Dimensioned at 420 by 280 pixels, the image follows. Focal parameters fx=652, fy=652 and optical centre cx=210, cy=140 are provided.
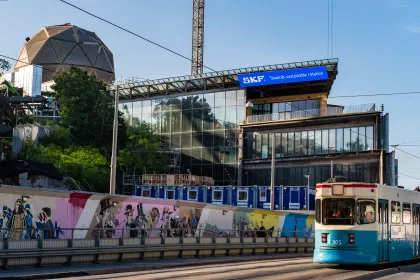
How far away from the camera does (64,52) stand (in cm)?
12700

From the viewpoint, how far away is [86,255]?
25.2 meters

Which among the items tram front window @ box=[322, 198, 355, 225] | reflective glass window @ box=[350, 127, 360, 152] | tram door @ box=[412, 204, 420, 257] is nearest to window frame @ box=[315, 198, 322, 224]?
tram front window @ box=[322, 198, 355, 225]

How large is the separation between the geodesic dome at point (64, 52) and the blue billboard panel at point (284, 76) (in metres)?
47.9

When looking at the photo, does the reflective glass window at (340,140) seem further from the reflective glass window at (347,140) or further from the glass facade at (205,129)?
the glass facade at (205,129)

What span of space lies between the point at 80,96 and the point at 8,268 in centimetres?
6969

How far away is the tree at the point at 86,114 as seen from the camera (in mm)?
88750

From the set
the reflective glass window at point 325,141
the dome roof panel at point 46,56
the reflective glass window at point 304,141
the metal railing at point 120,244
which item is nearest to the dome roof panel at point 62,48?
the dome roof panel at point 46,56

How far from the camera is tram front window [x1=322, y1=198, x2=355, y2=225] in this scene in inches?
950

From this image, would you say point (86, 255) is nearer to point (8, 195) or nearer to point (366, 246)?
point (8, 195)

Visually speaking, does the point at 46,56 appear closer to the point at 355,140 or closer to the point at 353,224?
the point at 355,140

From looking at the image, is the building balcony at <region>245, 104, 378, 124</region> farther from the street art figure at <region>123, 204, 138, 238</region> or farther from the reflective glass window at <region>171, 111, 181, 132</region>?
the street art figure at <region>123, 204, 138, 238</region>

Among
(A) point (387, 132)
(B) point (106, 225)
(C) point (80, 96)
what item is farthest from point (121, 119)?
(B) point (106, 225)

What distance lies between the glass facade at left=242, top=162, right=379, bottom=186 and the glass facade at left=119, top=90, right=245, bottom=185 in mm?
2952

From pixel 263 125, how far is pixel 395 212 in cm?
5979
